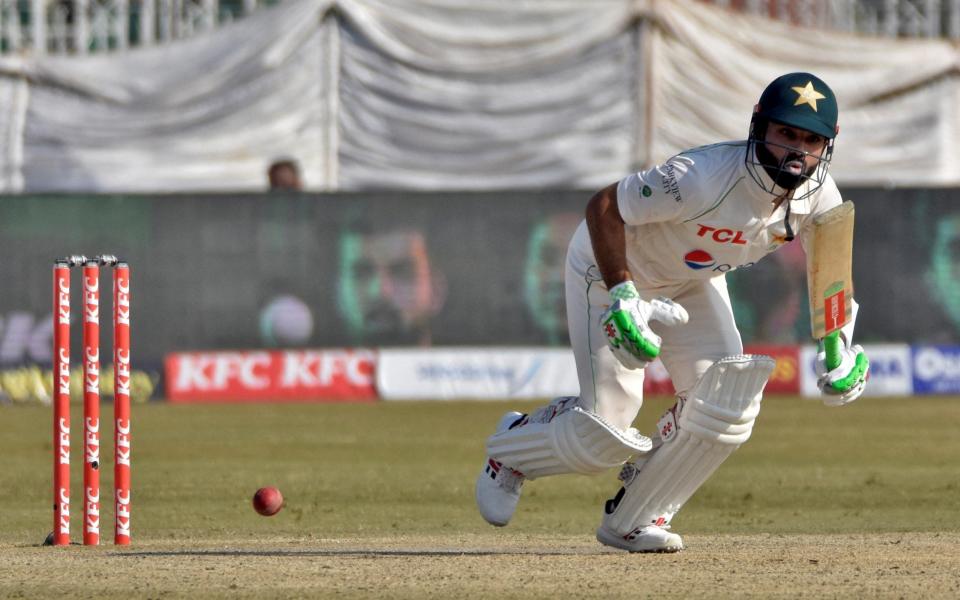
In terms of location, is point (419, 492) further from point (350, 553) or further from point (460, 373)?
point (460, 373)

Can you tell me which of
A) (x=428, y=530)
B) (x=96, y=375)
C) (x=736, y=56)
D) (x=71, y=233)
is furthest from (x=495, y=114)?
(x=96, y=375)

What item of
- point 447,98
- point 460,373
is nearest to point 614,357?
point 460,373

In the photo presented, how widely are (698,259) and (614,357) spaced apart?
1.57 feet

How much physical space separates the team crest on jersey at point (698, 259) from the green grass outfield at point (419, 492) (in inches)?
41.8

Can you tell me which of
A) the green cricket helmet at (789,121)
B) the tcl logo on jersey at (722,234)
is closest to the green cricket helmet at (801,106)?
the green cricket helmet at (789,121)

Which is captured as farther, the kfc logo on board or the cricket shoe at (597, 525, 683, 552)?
the kfc logo on board

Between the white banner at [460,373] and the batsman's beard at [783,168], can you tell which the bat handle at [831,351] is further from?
the white banner at [460,373]

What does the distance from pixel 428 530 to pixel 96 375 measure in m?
2.00

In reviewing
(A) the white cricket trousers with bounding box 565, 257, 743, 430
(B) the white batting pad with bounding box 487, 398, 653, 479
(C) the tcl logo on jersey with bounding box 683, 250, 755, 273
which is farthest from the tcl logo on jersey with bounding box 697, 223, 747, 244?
(B) the white batting pad with bounding box 487, 398, 653, 479

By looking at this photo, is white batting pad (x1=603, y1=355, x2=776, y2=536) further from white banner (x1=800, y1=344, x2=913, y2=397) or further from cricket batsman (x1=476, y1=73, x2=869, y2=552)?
white banner (x1=800, y1=344, x2=913, y2=397)

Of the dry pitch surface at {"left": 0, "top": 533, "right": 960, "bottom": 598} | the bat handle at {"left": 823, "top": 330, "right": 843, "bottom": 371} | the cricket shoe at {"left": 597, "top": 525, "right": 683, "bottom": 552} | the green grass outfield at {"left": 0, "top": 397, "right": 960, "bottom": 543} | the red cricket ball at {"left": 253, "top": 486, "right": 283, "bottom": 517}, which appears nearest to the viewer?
the dry pitch surface at {"left": 0, "top": 533, "right": 960, "bottom": 598}

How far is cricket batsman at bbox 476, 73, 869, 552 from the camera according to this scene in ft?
19.8

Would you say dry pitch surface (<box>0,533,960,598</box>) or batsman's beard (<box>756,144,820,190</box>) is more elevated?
batsman's beard (<box>756,144,820,190</box>)

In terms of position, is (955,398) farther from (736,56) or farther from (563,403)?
(563,403)
